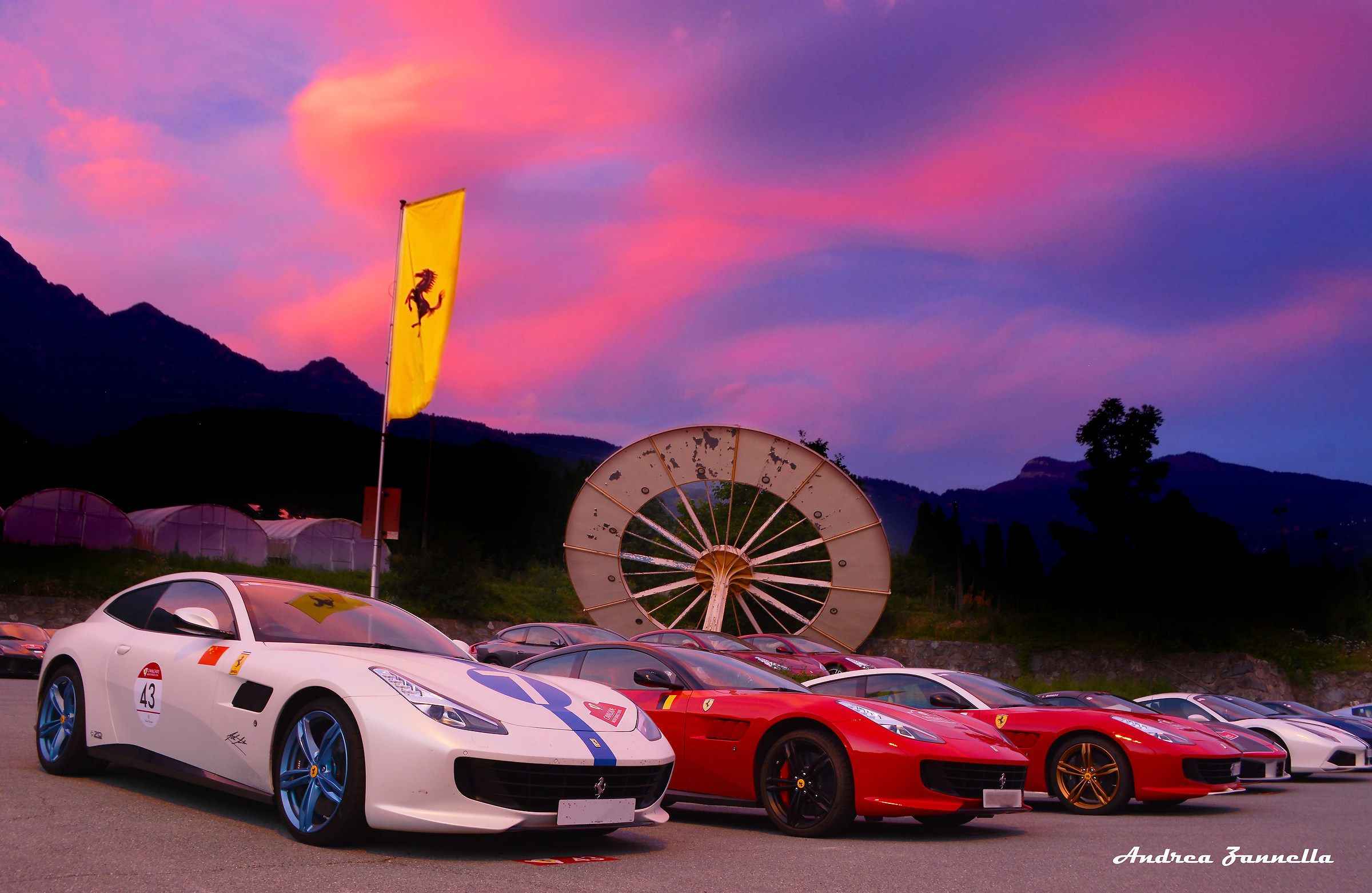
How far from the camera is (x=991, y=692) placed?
36.4 feet

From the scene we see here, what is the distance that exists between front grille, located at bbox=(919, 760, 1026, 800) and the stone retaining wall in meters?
28.5

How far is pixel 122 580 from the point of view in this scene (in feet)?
123

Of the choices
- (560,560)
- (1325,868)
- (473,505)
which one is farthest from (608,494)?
(473,505)

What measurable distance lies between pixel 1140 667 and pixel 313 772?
1307 inches

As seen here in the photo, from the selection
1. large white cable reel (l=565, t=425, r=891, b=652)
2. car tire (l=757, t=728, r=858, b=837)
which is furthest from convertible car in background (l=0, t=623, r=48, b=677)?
car tire (l=757, t=728, r=858, b=837)

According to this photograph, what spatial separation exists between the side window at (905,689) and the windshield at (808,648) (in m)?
12.3

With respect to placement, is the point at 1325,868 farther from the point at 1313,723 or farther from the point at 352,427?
the point at 352,427

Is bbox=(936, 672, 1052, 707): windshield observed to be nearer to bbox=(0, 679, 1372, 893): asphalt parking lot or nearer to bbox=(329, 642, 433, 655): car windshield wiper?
bbox=(0, 679, 1372, 893): asphalt parking lot

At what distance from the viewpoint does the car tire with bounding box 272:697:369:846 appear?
211 inches

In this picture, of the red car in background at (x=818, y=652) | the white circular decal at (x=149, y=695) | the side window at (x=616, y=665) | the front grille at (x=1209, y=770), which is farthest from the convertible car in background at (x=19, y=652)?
the front grille at (x=1209, y=770)

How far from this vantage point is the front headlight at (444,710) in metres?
5.43

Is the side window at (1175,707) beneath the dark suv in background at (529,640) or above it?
beneath

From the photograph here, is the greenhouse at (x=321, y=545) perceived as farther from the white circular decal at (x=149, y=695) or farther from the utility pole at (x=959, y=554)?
the white circular decal at (x=149, y=695)

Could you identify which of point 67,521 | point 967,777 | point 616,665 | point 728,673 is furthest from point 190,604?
point 67,521
